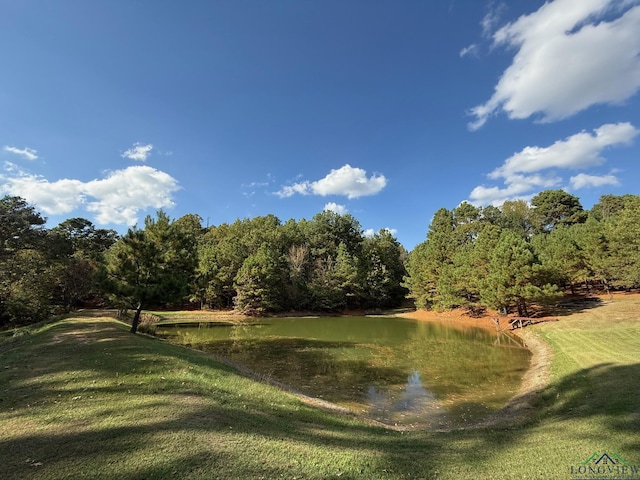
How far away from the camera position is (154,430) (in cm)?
561

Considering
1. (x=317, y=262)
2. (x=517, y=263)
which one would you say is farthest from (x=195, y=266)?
(x=317, y=262)

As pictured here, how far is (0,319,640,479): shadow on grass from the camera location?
4.61 meters

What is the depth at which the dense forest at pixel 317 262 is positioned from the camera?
895 inches

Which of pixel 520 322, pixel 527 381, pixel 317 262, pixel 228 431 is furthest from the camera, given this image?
pixel 317 262

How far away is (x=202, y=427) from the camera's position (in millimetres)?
5945

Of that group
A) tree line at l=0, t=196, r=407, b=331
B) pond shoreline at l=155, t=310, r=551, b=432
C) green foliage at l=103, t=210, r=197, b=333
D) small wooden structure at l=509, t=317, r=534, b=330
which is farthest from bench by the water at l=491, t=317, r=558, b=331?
green foliage at l=103, t=210, r=197, b=333

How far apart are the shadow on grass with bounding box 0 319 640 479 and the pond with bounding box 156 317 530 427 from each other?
251 centimetres

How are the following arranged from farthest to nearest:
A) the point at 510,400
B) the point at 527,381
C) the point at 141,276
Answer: the point at 141,276 → the point at 527,381 → the point at 510,400

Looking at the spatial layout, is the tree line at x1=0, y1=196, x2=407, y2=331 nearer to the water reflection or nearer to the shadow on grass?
the shadow on grass

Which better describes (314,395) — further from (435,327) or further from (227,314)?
(227,314)

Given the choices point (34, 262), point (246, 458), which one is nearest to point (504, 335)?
point (246, 458)

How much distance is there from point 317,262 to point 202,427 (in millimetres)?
48741

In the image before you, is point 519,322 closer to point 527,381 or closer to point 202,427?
point 527,381

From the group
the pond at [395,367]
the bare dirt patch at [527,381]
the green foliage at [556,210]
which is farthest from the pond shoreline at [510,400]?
the green foliage at [556,210]
